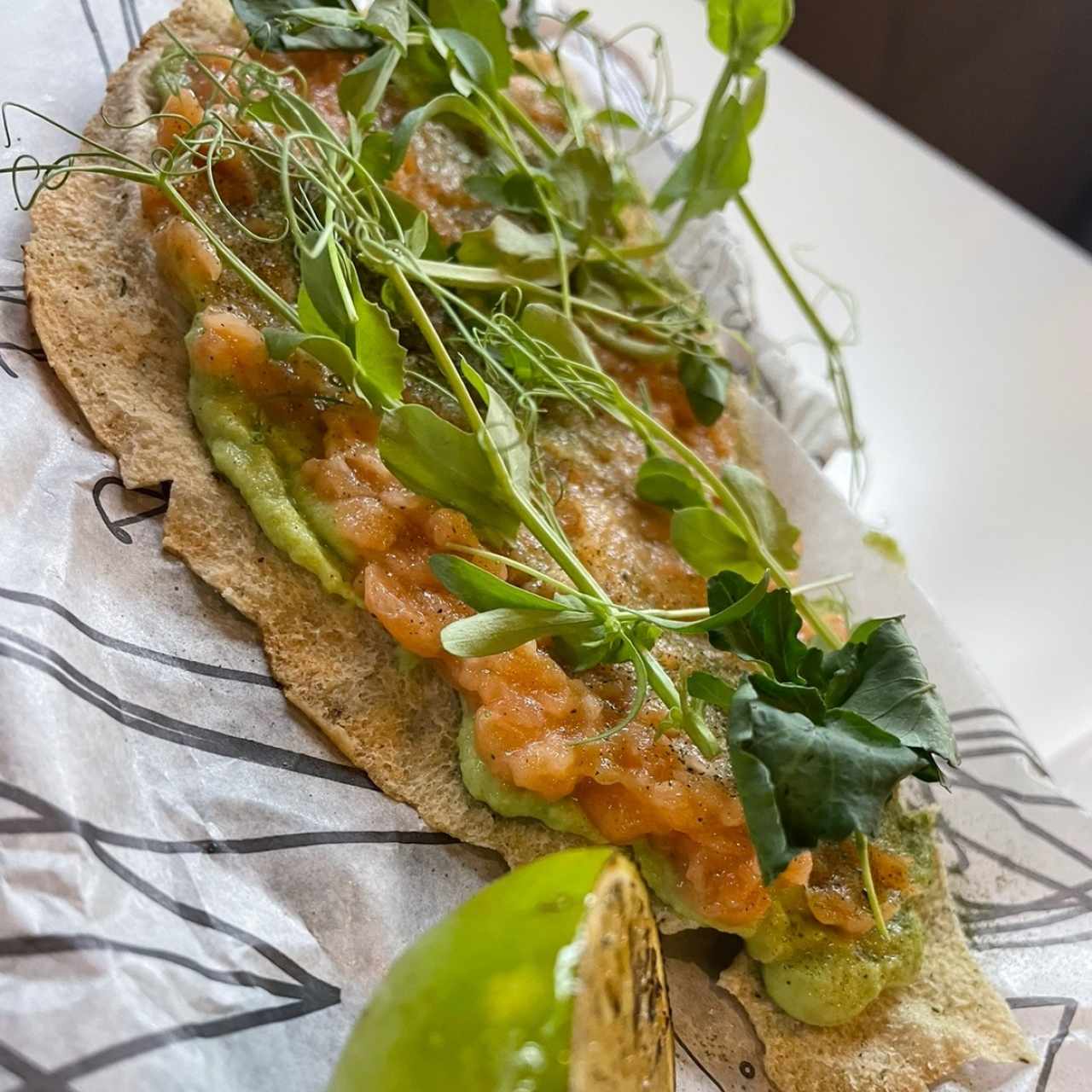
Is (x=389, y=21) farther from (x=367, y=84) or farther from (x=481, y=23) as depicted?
(x=481, y=23)

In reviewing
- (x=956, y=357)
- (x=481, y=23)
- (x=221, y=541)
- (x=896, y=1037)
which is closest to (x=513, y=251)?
(x=481, y=23)

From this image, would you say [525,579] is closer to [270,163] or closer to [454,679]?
[454,679]

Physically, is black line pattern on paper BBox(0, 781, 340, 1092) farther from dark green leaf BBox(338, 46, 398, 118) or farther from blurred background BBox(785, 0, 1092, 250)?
blurred background BBox(785, 0, 1092, 250)

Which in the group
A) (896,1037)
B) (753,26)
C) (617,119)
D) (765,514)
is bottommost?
(896,1037)

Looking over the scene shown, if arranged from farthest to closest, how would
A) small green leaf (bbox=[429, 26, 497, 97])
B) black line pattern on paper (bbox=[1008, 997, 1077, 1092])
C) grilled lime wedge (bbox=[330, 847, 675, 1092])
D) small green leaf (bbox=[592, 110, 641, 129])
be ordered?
small green leaf (bbox=[592, 110, 641, 129])
small green leaf (bbox=[429, 26, 497, 97])
black line pattern on paper (bbox=[1008, 997, 1077, 1092])
grilled lime wedge (bbox=[330, 847, 675, 1092])

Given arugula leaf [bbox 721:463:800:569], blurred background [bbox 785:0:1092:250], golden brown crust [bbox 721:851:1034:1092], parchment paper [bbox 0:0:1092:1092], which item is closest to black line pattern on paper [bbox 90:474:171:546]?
parchment paper [bbox 0:0:1092:1092]

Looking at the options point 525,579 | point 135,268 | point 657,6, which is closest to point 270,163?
point 135,268
